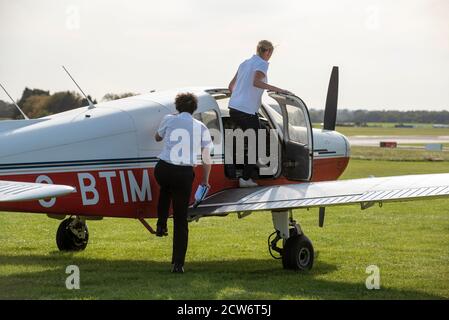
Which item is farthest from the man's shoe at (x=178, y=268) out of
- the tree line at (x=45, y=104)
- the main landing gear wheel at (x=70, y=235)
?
the tree line at (x=45, y=104)

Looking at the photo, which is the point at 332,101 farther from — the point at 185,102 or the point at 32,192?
the point at 32,192

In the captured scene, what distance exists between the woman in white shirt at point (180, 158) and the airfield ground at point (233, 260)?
55cm

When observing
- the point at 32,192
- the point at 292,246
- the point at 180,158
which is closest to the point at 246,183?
the point at 292,246

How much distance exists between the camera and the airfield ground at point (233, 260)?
799 cm

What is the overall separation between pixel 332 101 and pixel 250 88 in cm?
338

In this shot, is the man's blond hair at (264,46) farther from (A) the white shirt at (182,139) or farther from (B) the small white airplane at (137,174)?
(A) the white shirt at (182,139)

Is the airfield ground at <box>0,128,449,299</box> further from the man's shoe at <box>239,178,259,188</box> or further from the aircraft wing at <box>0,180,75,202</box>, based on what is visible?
the aircraft wing at <box>0,180,75,202</box>

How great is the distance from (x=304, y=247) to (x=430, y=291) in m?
1.75

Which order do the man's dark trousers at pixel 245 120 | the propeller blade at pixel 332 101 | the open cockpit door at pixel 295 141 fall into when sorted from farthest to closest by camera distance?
1. the propeller blade at pixel 332 101
2. the open cockpit door at pixel 295 141
3. the man's dark trousers at pixel 245 120

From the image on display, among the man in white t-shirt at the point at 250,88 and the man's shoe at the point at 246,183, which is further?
the man's shoe at the point at 246,183

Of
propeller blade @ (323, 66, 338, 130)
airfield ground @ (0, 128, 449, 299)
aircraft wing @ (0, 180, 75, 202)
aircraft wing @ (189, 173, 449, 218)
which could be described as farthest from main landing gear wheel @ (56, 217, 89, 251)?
propeller blade @ (323, 66, 338, 130)

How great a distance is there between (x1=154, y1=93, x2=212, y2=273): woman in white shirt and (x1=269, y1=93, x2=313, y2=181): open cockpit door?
215 centimetres

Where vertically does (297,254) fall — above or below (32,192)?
below

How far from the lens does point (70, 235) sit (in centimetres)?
1091
